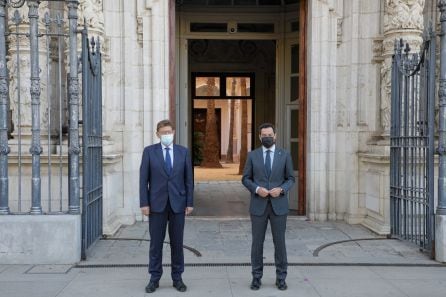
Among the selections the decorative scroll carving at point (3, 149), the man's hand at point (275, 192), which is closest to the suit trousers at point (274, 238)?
the man's hand at point (275, 192)

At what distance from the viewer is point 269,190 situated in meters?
5.35

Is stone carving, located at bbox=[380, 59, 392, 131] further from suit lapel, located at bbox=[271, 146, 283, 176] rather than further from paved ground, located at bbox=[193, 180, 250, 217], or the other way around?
suit lapel, located at bbox=[271, 146, 283, 176]

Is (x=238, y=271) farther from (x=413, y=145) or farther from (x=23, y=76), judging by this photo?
(x=23, y=76)

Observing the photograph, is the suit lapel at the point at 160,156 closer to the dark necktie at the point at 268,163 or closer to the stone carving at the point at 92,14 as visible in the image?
the dark necktie at the point at 268,163

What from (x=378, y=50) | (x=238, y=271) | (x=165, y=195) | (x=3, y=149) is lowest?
(x=238, y=271)

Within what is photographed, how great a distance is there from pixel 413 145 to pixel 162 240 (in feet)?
12.8

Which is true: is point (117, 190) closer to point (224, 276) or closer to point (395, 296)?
point (224, 276)

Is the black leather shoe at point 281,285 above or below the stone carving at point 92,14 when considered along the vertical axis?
below

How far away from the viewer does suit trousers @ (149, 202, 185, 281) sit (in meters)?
5.43

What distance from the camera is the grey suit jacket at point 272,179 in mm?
5379

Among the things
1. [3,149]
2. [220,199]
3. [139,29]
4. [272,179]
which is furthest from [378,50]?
[3,149]

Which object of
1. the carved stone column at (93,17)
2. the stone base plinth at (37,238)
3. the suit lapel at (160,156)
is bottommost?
the stone base plinth at (37,238)

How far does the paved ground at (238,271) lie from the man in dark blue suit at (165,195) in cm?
31

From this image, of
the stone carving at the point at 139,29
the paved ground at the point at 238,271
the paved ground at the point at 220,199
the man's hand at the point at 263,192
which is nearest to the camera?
the man's hand at the point at 263,192
